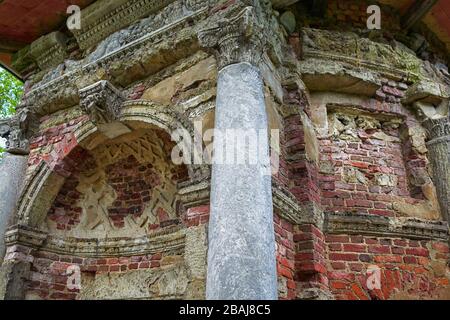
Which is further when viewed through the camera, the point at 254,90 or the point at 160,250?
the point at 160,250

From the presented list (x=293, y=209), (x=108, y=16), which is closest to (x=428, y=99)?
(x=293, y=209)

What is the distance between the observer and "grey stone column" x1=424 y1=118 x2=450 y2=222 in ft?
15.3

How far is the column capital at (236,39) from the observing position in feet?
12.3

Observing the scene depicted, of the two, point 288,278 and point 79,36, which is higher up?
point 79,36

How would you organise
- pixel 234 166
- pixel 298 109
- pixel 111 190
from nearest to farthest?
pixel 234 166 → pixel 298 109 → pixel 111 190

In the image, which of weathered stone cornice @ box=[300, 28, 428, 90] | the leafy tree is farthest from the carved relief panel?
the leafy tree

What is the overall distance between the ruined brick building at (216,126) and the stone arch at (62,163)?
17 mm

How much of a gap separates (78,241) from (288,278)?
8.74 feet

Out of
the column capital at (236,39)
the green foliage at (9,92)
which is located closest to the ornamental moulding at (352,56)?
the column capital at (236,39)

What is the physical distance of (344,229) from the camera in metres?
4.26

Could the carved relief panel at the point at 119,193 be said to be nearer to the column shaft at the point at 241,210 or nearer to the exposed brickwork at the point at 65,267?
the exposed brickwork at the point at 65,267

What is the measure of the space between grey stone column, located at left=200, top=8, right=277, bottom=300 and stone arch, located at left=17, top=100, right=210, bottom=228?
97cm
